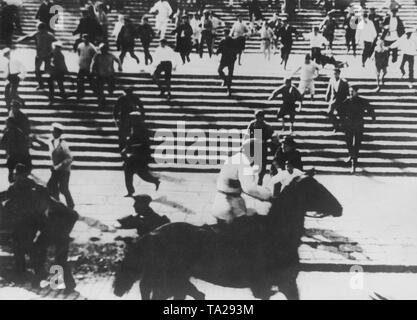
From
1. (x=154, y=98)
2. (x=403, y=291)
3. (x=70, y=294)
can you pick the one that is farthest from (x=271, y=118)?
(x=70, y=294)

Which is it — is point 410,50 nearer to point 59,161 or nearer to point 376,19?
point 376,19

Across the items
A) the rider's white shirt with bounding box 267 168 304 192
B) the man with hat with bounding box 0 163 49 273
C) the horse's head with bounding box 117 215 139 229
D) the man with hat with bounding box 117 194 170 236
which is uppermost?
the rider's white shirt with bounding box 267 168 304 192

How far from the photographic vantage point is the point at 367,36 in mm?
17031

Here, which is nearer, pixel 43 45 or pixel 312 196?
pixel 312 196

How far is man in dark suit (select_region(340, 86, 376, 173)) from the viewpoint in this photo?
12680mm

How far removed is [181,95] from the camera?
1521 centimetres

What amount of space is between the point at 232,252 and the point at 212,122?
6.94 metres

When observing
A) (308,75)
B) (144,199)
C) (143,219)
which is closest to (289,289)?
(143,219)

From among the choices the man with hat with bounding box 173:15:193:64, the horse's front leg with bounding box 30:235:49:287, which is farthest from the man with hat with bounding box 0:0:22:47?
the horse's front leg with bounding box 30:235:49:287

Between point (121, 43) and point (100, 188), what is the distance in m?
5.54

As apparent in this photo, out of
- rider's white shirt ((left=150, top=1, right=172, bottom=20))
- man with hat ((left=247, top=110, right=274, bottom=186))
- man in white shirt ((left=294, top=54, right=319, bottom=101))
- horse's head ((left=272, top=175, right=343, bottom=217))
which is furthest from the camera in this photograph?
rider's white shirt ((left=150, top=1, right=172, bottom=20))

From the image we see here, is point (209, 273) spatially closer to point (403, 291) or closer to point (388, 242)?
point (403, 291)

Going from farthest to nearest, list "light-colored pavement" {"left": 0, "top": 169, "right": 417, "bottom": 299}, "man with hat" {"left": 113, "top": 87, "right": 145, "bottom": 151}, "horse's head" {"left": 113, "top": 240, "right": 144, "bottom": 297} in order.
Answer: "man with hat" {"left": 113, "top": 87, "right": 145, "bottom": 151}
"light-colored pavement" {"left": 0, "top": 169, "right": 417, "bottom": 299}
"horse's head" {"left": 113, "top": 240, "right": 144, "bottom": 297}

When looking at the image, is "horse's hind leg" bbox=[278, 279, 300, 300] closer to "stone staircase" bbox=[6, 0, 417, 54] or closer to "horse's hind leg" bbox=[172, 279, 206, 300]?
"horse's hind leg" bbox=[172, 279, 206, 300]
